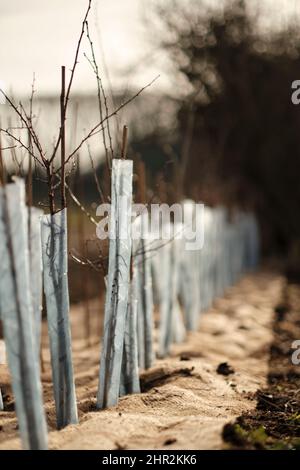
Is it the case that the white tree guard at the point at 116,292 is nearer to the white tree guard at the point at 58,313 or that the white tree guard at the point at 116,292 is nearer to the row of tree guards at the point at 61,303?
the row of tree guards at the point at 61,303

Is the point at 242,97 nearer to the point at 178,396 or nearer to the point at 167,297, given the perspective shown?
the point at 167,297

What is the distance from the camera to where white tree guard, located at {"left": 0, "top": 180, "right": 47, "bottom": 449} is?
3475 mm

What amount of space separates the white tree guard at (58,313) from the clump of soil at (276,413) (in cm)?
91

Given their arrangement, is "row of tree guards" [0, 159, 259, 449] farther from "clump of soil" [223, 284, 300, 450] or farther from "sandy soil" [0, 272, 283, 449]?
"clump of soil" [223, 284, 300, 450]

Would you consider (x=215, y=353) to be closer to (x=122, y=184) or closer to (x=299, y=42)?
(x=122, y=184)

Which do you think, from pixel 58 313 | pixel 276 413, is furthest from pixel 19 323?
pixel 276 413

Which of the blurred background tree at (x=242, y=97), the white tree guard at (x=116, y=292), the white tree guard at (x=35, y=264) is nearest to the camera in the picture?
the white tree guard at (x=35, y=264)

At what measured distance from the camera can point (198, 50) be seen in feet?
63.1

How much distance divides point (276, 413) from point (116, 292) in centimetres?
136

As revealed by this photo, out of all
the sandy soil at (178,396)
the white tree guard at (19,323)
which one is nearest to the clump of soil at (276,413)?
the sandy soil at (178,396)

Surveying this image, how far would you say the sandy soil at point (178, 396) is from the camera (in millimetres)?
3740

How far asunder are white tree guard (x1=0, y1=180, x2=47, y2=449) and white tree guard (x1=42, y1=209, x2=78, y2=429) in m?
0.50

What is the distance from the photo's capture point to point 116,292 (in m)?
4.41
